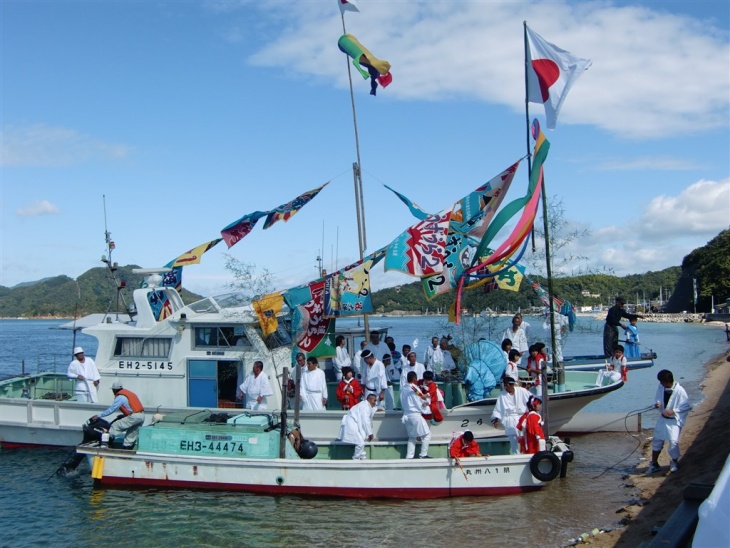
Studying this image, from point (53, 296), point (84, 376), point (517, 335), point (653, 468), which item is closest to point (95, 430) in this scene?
point (84, 376)

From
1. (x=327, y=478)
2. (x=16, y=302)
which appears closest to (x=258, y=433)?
(x=327, y=478)

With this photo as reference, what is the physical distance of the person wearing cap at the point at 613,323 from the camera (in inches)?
566

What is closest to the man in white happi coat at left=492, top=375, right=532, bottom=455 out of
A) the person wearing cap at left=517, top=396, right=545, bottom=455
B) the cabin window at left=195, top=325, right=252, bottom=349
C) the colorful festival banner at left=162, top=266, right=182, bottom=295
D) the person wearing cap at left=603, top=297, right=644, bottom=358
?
the person wearing cap at left=517, top=396, right=545, bottom=455

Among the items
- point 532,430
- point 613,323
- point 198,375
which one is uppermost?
point 613,323

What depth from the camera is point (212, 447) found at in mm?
12078

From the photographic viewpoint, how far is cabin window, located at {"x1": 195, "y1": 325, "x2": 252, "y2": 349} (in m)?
14.0

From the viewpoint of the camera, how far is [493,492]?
11.2 metres

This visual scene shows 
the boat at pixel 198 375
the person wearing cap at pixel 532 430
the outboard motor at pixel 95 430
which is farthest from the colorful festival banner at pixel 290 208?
the person wearing cap at pixel 532 430

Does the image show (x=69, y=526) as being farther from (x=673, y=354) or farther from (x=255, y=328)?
(x=673, y=354)

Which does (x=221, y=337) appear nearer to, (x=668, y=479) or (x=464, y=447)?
(x=464, y=447)

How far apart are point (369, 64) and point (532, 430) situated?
333 inches

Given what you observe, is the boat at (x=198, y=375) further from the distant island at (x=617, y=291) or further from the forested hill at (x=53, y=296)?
the forested hill at (x=53, y=296)

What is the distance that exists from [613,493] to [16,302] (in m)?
130

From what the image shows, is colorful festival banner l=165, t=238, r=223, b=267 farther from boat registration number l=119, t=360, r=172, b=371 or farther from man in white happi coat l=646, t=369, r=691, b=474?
man in white happi coat l=646, t=369, r=691, b=474
